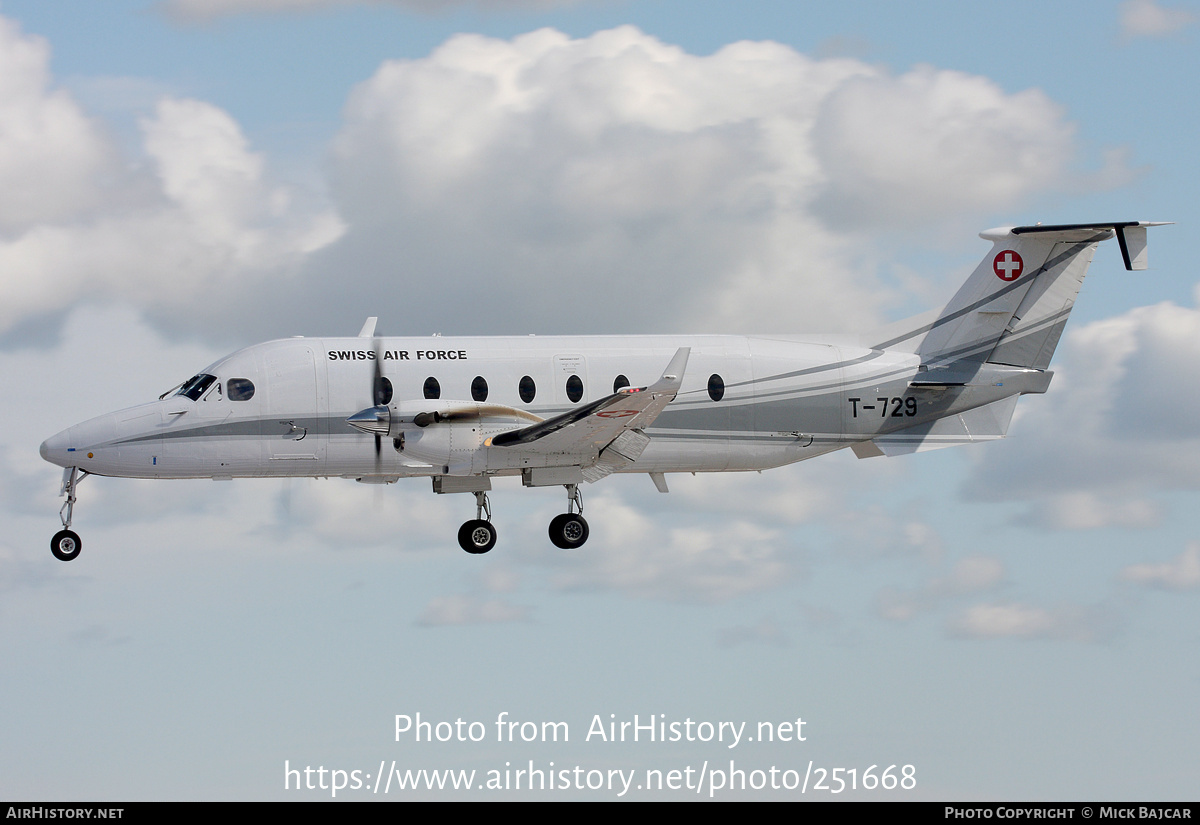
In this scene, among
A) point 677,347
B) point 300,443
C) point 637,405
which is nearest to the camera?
point 637,405

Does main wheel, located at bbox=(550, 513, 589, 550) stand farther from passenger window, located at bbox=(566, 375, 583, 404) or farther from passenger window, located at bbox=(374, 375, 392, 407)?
passenger window, located at bbox=(374, 375, 392, 407)

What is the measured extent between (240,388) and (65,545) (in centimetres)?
412

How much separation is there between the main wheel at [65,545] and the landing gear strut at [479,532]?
280 inches

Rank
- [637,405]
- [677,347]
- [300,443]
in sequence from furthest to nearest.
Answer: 1. [677,347]
2. [300,443]
3. [637,405]

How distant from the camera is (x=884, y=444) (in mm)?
27297

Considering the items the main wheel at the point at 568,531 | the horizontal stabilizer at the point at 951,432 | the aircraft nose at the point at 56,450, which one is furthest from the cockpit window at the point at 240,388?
the horizontal stabilizer at the point at 951,432

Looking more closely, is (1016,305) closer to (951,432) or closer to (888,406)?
(951,432)

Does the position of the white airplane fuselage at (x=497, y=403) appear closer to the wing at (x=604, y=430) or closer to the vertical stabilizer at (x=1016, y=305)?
the wing at (x=604, y=430)

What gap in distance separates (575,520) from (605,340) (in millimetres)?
3569

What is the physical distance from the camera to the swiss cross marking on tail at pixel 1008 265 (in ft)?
92.9

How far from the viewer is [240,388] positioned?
2456 centimetres

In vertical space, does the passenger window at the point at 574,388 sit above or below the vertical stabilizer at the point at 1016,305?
below

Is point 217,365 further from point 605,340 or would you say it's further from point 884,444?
point 884,444

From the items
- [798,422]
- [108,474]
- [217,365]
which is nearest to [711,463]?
[798,422]
